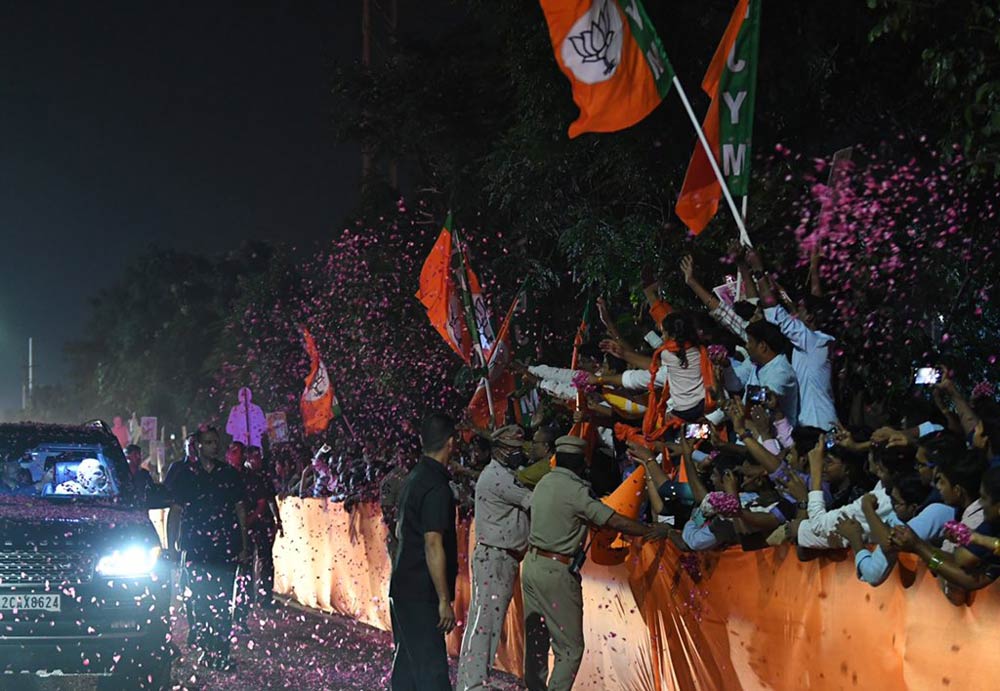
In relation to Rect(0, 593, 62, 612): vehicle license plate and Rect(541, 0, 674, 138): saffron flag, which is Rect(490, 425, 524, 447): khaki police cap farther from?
Rect(0, 593, 62, 612): vehicle license plate

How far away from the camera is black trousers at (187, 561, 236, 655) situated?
12.5 metres

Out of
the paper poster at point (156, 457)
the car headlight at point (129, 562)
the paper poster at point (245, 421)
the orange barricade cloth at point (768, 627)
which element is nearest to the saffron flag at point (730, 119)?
the orange barricade cloth at point (768, 627)

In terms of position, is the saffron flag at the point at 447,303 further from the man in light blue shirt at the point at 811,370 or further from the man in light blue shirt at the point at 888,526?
the man in light blue shirt at the point at 888,526

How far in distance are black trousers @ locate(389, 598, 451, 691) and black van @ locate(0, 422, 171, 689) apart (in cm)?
322

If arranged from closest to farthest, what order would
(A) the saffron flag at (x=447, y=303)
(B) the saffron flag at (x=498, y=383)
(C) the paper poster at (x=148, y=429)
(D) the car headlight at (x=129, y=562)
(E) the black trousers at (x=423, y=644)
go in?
1. (E) the black trousers at (x=423, y=644)
2. (D) the car headlight at (x=129, y=562)
3. (B) the saffron flag at (x=498, y=383)
4. (A) the saffron flag at (x=447, y=303)
5. (C) the paper poster at (x=148, y=429)

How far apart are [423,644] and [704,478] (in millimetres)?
2553

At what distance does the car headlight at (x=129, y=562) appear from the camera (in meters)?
10.4

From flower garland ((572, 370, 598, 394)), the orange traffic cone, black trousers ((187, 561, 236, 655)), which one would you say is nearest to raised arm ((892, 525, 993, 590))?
the orange traffic cone

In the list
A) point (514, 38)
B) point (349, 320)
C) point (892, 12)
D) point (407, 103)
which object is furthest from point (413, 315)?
point (892, 12)

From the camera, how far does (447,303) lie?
16688 millimetres

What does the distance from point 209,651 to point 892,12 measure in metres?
7.88

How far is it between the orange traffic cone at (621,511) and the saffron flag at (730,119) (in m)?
2.30

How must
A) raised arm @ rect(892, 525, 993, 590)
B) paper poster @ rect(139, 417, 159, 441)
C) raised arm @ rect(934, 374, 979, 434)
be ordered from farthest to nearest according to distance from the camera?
paper poster @ rect(139, 417, 159, 441) → raised arm @ rect(934, 374, 979, 434) → raised arm @ rect(892, 525, 993, 590)

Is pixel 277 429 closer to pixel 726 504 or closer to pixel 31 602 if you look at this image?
pixel 31 602
